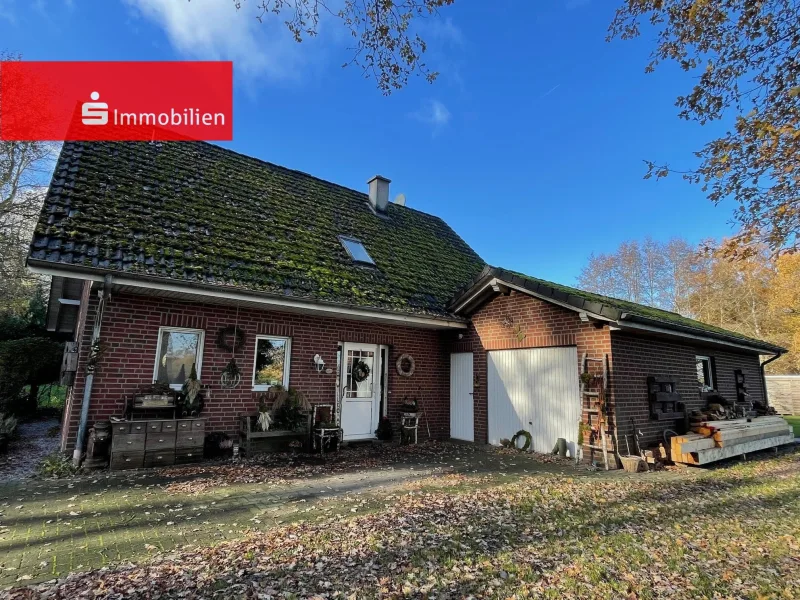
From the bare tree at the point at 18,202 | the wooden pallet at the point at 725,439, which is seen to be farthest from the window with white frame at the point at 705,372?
the bare tree at the point at 18,202

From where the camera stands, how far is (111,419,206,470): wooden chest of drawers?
617cm

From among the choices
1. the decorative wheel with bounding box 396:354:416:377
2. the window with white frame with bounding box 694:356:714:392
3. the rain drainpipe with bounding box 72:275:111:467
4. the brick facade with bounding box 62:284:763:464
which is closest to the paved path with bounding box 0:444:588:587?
the rain drainpipe with bounding box 72:275:111:467

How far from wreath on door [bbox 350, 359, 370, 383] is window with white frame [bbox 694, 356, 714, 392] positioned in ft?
28.3

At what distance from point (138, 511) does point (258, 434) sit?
287 cm

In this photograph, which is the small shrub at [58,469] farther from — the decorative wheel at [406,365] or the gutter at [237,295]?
the decorative wheel at [406,365]

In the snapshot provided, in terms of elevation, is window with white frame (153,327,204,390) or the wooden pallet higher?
window with white frame (153,327,204,390)

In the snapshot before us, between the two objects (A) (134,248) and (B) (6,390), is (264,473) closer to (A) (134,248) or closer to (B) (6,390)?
(A) (134,248)

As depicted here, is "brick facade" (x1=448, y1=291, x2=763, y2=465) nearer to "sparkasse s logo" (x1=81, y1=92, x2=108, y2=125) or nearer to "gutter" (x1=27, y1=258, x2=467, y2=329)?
"gutter" (x1=27, y1=258, x2=467, y2=329)

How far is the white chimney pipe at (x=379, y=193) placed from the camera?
13422 mm

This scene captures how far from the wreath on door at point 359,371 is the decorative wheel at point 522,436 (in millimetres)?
3497

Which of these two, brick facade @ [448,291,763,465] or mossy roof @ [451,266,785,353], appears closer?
mossy roof @ [451,266,785,353]

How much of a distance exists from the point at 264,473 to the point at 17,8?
28.5 ft

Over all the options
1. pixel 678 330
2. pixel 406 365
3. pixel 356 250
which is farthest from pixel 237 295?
pixel 678 330

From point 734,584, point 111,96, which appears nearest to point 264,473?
point 734,584
